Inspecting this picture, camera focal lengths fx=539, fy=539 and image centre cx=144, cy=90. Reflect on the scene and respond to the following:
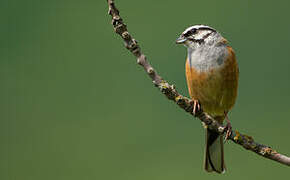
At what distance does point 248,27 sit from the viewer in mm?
13297

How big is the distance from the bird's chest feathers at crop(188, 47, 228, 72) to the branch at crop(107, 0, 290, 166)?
1034mm

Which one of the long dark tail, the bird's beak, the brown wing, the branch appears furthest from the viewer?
the long dark tail

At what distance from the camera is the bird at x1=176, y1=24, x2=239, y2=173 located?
5.15 m

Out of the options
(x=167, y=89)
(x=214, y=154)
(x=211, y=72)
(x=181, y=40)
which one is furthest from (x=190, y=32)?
(x=167, y=89)

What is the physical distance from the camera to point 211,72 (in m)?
5.12

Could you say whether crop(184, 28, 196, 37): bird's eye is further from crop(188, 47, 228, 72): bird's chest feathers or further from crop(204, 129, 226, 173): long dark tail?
crop(204, 129, 226, 173): long dark tail

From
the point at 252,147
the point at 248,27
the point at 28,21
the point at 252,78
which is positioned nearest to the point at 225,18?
the point at 248,27

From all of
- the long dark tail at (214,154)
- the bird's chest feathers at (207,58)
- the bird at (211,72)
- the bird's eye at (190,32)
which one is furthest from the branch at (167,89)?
the bird's eye at (190,32)

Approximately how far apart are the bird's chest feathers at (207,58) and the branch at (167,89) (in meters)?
1.03

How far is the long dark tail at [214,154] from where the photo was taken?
18.1ft

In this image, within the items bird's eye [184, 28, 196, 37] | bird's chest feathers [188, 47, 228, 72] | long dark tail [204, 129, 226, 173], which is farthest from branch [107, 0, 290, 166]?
bird's eye [184, 28, 196, 37]

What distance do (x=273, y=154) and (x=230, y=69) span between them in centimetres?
149

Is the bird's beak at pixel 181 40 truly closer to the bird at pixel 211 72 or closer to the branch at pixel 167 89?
the bird at pixel 211 72

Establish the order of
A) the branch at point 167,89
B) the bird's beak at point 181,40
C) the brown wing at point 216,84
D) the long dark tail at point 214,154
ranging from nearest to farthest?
the branch at point 167,89
the brown wing at point 216,84
the bird's beak at point 181,40
the long dark tail at point 214,154
